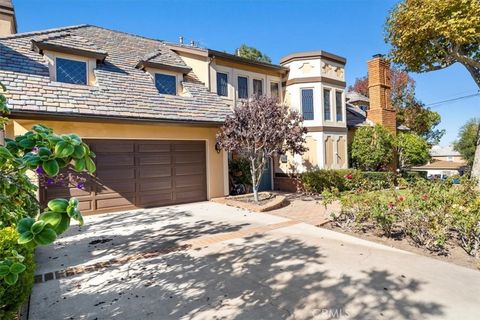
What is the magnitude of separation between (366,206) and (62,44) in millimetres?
11181

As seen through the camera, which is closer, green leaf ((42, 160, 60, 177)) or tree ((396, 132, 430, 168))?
green leaf ((42, 160, 60, 177))

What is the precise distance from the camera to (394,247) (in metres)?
5.80

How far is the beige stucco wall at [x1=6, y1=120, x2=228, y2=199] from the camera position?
8.45 m

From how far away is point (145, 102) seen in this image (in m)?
10.3

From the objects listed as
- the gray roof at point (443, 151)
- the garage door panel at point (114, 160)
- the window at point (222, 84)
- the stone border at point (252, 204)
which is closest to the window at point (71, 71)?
the garage door panel at point (114, 160)

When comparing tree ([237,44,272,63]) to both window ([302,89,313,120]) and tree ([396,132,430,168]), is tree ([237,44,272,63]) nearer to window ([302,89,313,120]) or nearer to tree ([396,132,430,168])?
window ([302,89,313,120])

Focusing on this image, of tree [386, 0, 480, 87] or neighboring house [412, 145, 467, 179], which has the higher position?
tree [386, 0, 480, 87]

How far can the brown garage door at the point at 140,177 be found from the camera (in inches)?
369

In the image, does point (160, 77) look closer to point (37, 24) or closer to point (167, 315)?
point (37, 24)

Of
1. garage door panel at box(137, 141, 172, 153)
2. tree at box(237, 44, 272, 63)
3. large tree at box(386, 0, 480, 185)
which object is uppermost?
tree at box(237, 44, 272, 63)

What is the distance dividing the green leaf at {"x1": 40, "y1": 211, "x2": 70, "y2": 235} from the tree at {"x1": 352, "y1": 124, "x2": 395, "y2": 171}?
1649 centimetres

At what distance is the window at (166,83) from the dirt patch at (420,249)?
861cm

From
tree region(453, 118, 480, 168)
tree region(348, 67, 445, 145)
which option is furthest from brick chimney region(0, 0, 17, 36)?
tree region(453, 118, 480, 168)

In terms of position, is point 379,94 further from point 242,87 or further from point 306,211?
point 306,211
